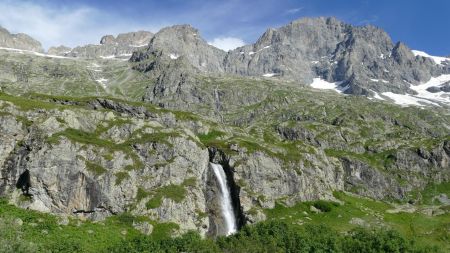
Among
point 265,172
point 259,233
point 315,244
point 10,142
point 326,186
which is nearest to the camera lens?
point 315,244

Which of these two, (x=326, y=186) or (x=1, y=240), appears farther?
(x=326, y=186)

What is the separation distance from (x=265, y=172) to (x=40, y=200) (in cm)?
8203

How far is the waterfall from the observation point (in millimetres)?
150625

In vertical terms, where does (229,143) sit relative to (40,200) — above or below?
above

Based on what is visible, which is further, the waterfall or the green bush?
the green bush

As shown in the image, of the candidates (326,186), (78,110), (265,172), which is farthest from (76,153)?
(326,186)

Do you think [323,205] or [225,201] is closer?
[225,201]

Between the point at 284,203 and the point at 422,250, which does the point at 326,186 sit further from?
the point at 422,250

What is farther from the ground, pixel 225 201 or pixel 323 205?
pixel 225 201

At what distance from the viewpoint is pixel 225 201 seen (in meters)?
159

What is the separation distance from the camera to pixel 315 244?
11431 cm

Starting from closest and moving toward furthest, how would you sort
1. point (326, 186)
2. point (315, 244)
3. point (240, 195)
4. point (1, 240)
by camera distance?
point (1, 240), point (315, 244), point (240, 195), point (326, 186)

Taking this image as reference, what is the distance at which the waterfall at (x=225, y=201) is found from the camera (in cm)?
15062

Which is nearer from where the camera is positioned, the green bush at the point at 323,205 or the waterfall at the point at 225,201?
the waterfall at the point at 225,201
